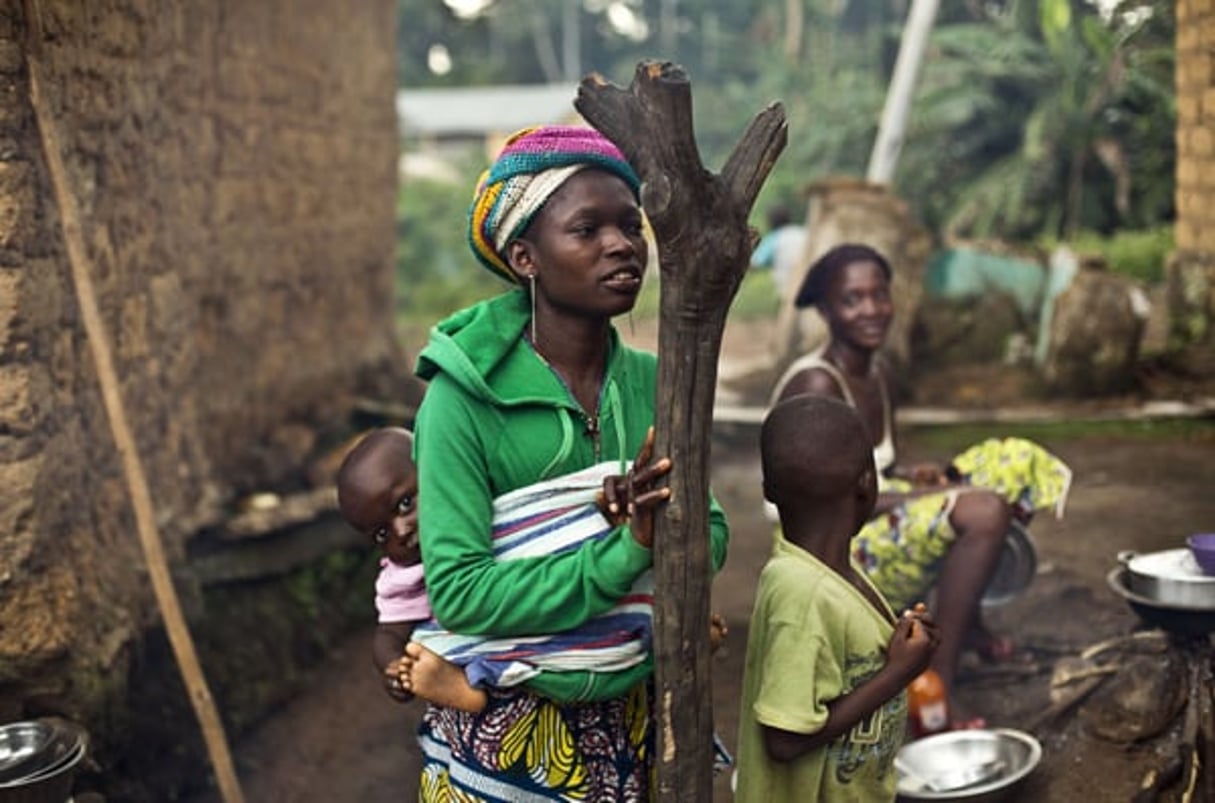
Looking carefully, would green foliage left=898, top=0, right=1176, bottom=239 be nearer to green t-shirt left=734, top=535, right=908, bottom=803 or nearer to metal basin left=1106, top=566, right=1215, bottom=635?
metal basin left=1106, top=566, right=1215, bottom=635

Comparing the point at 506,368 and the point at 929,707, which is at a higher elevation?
the point at 506,368

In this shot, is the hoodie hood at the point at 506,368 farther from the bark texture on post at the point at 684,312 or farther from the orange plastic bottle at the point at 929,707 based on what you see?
the orange plastic bottle at the point at 929,707

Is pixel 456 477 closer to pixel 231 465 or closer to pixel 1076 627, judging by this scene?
pixel 1076 627

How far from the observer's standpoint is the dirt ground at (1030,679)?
12.9 ft

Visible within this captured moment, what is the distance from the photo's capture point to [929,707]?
4.02 m

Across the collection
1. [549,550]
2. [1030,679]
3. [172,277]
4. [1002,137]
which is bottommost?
[1030,679]

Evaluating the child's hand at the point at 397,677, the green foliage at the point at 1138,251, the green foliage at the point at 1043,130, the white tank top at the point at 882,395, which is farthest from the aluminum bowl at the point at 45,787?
the green foliage at the point at 1043,130

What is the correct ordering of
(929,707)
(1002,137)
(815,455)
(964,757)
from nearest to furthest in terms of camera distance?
(815,455) → (964,757) → (929,707) → (1002,137)

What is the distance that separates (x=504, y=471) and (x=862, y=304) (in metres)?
2.28

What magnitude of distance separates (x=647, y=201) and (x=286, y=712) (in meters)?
3.63

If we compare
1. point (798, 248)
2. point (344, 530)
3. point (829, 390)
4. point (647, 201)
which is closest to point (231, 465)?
point (344, 530)

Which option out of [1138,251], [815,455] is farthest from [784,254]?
[815,455]

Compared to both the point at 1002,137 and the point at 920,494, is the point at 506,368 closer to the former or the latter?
the point at 920,494

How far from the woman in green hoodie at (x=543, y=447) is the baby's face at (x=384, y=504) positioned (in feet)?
1.75
